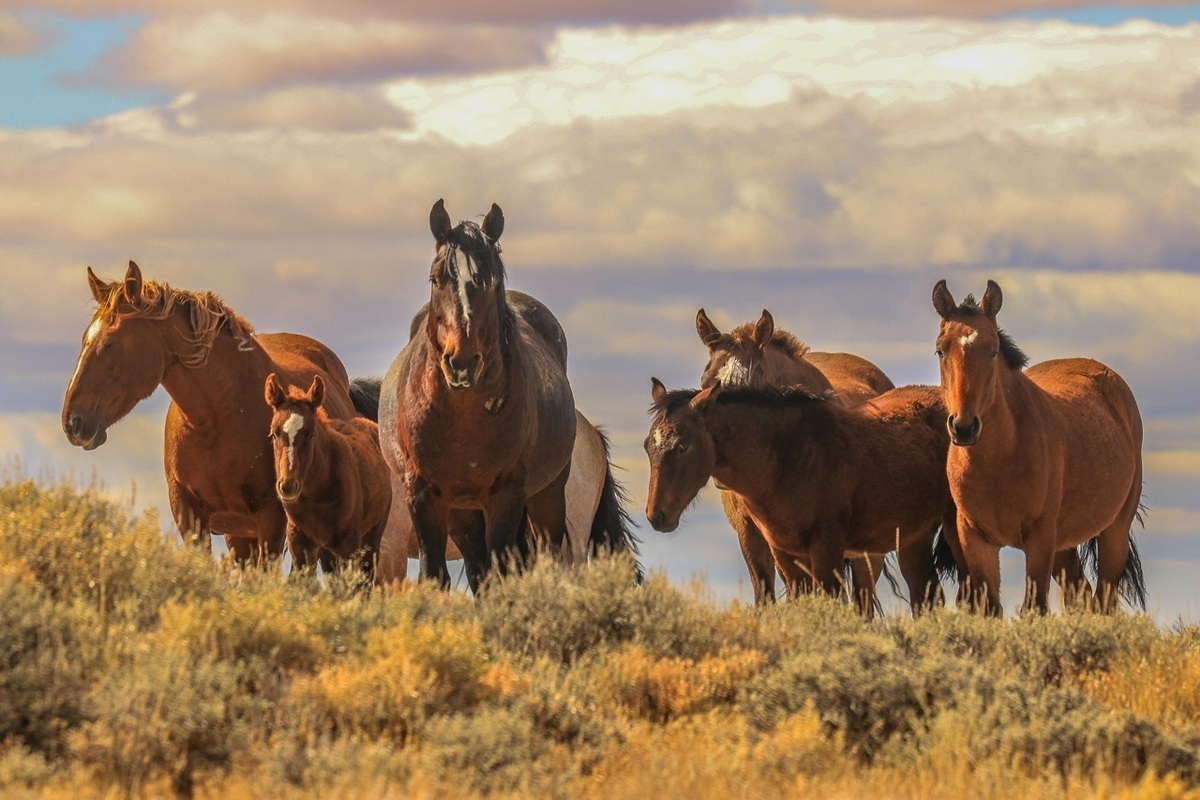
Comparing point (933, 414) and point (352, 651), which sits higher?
point (933, 414)

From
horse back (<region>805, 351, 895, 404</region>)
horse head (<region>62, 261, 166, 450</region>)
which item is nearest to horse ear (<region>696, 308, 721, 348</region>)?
horse back (<region>805, 351, 895, 404</region>)

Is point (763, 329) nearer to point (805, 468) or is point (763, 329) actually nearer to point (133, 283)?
point (805, 468)

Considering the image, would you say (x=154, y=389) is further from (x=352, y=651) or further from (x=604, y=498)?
(x=604, y=498)

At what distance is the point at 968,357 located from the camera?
483 inches

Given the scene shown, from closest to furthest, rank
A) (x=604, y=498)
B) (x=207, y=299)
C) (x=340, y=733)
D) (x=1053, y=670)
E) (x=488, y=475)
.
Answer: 1. (x=340, y=733)
2. (x=1053, y=670)
3. (x=488, y=475)
4. (x=207, y=299)
5. (x=604, y=498)

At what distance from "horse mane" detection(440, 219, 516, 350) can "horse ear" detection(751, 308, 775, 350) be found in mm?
3520

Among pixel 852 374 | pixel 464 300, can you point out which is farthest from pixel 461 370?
pixel 852 374

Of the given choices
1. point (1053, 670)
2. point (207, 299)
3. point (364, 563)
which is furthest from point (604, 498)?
point (1053, 670)

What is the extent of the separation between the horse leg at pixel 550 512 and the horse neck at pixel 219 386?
2167 mm

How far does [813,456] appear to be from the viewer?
13.1 meters

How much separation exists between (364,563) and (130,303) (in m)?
2.52

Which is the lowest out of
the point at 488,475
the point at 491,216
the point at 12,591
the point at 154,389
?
the point at 12,591

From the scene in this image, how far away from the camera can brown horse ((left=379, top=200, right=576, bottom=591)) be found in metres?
11.5

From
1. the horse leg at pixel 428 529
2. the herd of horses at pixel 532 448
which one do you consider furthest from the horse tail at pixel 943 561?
the horse leg at pixel 428 529
